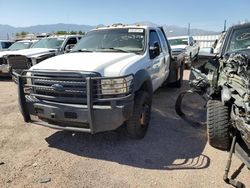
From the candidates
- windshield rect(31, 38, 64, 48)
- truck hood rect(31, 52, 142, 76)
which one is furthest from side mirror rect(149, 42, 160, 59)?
windshield rect(31, 38, 64, 48)

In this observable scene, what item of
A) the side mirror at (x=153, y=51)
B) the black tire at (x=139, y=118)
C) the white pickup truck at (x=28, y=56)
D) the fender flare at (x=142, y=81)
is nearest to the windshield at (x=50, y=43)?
the white pickup truck at (x=28, y=56)

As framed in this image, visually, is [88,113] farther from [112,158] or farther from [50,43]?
[50,43]

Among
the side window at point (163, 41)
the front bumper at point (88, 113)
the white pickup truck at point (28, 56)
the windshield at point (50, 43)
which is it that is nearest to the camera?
the front bumper at point (88, 113)

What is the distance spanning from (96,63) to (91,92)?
1.97ft

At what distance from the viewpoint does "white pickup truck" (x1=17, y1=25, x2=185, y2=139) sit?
3.94 metres

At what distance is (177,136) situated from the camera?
16.2ft

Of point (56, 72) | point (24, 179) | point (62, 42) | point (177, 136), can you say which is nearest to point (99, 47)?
point (56, 72)

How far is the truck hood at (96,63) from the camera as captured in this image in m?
4.08

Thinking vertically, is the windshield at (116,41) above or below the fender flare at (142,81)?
above

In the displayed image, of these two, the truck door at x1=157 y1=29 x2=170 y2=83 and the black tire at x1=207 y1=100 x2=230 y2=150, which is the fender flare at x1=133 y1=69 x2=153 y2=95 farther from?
the truck door at x1=157 y1=29 x2=170 y2=83

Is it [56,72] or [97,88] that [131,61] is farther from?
[56,72]

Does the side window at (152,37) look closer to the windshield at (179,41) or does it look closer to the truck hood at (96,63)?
the truck hood at (96,63)

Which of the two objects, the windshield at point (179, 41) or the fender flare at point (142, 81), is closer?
the fender flare at point (142, 81)

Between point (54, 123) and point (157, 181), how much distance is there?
1920mm
